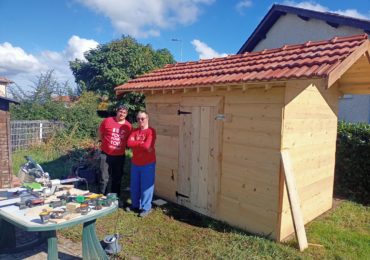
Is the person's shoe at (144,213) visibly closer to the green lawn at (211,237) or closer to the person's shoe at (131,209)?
the green lawn at (211,237)

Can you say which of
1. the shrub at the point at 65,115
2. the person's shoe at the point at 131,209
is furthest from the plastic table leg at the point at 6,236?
the shrub at the point at 65,115

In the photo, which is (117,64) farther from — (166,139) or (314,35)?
(166,139)

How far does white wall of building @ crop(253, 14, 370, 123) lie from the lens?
11.3m

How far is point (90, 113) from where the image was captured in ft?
47.5

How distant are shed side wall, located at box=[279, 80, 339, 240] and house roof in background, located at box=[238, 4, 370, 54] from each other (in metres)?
5.93

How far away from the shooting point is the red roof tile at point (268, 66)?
416 cm

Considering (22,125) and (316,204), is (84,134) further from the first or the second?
(316,204)

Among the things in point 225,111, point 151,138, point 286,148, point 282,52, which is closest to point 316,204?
point 286,148

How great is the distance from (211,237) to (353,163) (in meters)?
4.86

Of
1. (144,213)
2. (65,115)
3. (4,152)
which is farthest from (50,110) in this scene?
(144,213)

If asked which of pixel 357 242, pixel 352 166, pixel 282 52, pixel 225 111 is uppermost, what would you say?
pixel 282 52

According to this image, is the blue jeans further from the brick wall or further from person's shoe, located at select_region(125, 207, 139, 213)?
the brick wall

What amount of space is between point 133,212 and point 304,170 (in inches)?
134

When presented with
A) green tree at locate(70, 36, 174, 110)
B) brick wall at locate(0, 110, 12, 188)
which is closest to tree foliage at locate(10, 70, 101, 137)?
green tree at locate(70, 36, 174, 110)
